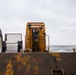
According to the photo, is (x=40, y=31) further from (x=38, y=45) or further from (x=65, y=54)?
(x=65, y=54)

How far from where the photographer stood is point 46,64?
6.71 m

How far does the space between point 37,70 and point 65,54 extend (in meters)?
0.96

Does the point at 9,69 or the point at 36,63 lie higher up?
the point at 36,63

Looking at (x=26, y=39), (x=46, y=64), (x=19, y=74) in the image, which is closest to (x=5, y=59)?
(x=19, y=74)

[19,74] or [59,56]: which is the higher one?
[59,56]

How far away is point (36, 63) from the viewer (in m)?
6.68

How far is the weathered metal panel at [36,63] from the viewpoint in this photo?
6590 mm

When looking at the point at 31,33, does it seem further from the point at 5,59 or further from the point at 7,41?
the point at 5,59

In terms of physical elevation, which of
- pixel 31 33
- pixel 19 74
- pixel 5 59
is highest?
pixel 31 33

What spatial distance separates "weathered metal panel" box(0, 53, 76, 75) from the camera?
21.6 feet

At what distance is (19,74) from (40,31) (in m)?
7.27

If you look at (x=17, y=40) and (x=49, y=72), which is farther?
(x=17, y=40)

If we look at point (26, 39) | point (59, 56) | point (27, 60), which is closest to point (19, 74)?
point (27, 60)

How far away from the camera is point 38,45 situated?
13.7 m
